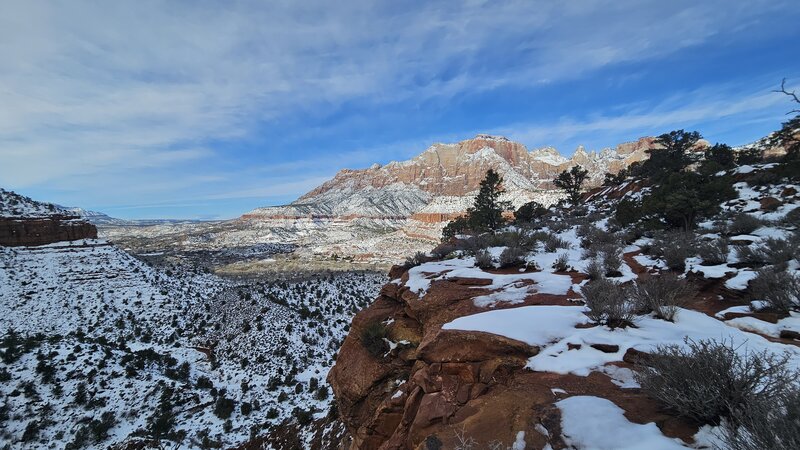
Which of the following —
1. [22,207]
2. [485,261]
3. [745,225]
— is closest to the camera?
[485,261]

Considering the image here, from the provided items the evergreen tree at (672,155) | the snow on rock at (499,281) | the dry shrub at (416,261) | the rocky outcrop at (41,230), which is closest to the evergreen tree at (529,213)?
the evergreen tree at (672,155)

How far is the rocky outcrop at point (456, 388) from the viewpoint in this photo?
12.0ft

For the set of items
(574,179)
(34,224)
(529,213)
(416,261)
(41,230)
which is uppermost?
(574,179)

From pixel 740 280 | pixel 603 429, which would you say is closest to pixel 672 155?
pixel 740 280

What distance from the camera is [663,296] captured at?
6266 mm

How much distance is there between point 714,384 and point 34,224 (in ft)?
170

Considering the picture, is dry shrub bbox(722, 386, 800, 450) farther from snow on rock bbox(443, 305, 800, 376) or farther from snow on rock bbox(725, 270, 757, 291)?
snow on rock bbox(725, 270, 757, 291)

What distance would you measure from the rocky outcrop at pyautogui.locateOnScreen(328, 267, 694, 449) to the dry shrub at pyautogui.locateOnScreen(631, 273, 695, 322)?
1.29 meters

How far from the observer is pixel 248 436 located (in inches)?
579

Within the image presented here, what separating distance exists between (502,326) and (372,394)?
391 cm

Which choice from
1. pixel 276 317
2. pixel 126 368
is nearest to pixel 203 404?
pixel 126 368

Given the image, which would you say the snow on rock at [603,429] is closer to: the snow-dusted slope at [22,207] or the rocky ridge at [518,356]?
the rocky ridge at [518,356]

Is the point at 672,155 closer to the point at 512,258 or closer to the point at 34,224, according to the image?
the point at 512,258

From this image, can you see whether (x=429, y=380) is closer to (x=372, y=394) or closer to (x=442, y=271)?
(x=372, y=394)
